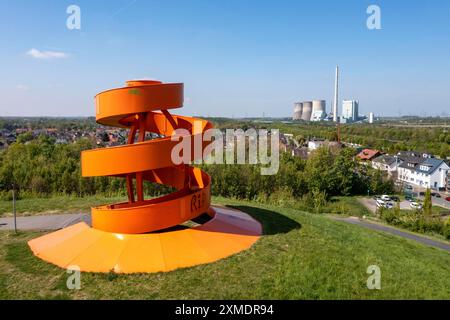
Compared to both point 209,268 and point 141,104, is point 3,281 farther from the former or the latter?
point 141,104

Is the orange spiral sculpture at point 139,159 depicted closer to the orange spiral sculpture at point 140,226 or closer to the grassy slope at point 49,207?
the orange spiral sculpture at point 140,226

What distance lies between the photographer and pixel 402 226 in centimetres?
2980

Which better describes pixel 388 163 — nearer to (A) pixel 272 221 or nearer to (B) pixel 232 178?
(B) pixel 232 178

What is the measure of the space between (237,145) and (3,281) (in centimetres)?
4545

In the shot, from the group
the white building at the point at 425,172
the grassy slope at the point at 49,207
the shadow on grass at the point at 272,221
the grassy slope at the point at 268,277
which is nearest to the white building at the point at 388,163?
the white building at the point at 425,172

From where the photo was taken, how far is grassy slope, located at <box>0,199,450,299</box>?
9352 millimetres

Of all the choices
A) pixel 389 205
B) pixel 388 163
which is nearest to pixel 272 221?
pixel 389 205

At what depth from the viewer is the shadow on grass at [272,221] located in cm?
1483

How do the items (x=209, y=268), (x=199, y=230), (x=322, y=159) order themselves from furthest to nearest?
(x=322, y=159) → (x=199, y=230) → (x=209, y=268)

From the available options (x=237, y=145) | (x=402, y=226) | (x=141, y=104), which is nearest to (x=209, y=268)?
(x=141, y=104)

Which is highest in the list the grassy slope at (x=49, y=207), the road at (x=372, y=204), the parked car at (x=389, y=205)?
the grassy slope at (x=49, y=207)

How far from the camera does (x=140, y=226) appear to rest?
12.0 meters

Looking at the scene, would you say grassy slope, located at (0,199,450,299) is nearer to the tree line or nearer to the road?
the tree line

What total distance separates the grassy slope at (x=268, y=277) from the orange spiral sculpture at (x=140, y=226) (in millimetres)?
544
